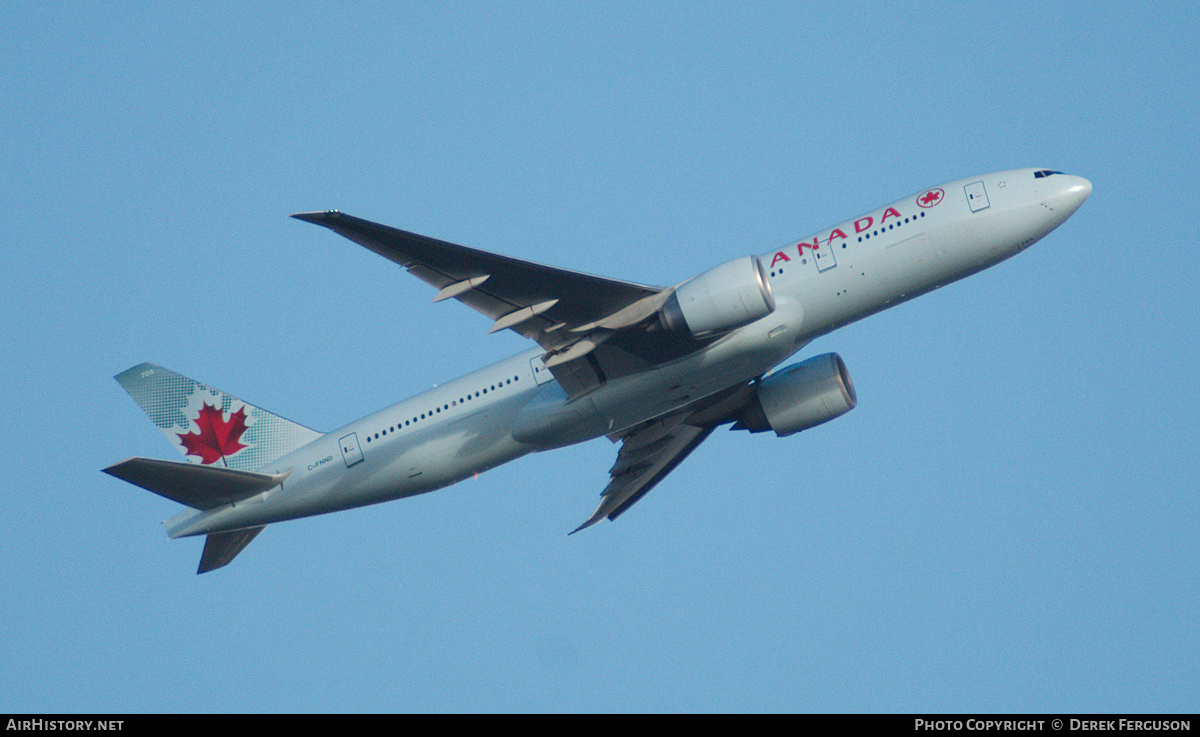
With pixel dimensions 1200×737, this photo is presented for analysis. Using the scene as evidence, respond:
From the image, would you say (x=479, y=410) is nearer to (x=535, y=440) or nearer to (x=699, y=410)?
(x=535, y=440)

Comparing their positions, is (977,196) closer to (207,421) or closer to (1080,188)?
(1080,188)

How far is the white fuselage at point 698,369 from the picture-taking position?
2673 cm

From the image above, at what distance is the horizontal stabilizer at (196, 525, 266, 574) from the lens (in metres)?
31.8

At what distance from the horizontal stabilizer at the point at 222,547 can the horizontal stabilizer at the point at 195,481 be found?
5.76 ft

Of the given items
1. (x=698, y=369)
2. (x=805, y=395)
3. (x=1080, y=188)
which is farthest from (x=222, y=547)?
(x=1080, y=188)

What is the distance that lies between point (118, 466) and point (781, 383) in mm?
17002

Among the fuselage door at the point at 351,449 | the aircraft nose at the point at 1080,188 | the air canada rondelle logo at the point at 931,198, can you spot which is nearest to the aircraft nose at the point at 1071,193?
the aircraft nose at the point at 1080,188

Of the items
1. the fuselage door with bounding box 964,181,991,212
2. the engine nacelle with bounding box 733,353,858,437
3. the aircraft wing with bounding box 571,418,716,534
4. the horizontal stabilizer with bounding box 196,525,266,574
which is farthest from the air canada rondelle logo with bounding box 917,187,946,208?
the horizontal stabilizer with bounding box 196,525,266,574

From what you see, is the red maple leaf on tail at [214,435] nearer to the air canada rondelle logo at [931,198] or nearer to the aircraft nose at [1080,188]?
the air canada rondelle logo at [931,198]

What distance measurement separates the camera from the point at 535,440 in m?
28.3

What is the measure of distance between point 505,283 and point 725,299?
5.11 m

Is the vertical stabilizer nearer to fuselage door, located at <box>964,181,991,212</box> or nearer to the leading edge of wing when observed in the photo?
the leading edge of wing
